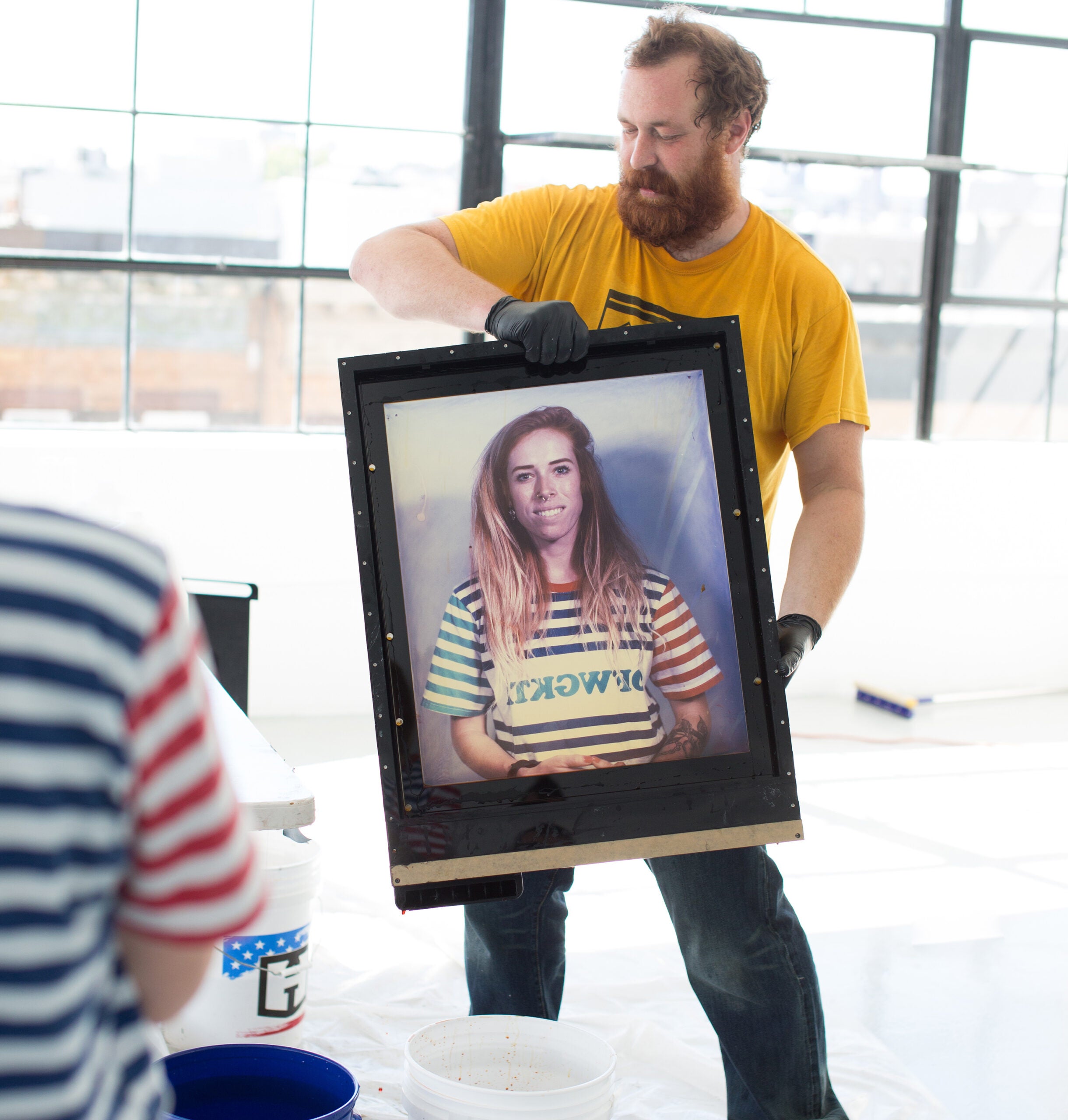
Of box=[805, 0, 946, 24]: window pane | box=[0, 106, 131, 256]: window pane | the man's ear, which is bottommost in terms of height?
the man's ear

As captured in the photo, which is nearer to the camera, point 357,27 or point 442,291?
point 442,291

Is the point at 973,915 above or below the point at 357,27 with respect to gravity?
below

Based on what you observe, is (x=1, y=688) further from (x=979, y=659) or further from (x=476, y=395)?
(x=979, y=659)

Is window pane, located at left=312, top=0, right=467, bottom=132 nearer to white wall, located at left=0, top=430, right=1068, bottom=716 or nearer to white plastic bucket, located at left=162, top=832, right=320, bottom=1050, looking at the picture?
white wall, located at left=0, top=430, right=1068, bottom=716

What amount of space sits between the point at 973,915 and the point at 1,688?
104 inches

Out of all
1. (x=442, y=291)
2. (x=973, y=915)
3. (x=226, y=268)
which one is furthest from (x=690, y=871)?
(x=226, y=268)

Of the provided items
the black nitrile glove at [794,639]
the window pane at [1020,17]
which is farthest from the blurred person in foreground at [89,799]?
the window pane at [1020,17]

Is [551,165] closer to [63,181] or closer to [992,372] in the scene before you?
[63,181]

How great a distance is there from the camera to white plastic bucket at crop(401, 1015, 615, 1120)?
1.33m

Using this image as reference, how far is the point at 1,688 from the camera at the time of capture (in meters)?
0.50

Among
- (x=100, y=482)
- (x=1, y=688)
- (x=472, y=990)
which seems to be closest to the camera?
(x=1, y=688)

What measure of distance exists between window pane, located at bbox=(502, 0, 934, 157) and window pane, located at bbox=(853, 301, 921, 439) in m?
0.63


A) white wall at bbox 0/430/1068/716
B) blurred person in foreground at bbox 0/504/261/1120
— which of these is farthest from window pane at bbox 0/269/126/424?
blurred person in foreground at bbox 0/504/261/1120

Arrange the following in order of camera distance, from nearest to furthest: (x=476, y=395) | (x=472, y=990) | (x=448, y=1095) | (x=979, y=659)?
(x=448, y=1095) < (x=476, y=395) < (x=472, y=990) < (x=979, y=659)
